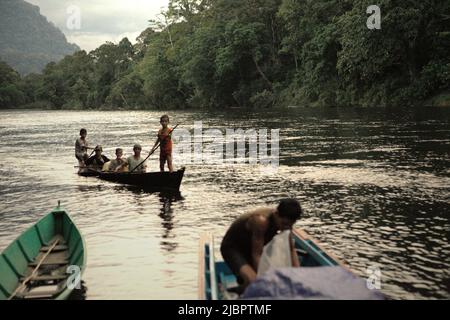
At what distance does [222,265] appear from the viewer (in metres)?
8.61

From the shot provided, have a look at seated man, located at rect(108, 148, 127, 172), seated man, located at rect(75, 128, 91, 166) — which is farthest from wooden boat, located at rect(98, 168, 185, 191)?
seated man, located at rect(75, 128, 91, 166)

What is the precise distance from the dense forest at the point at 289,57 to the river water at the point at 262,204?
1028 inches

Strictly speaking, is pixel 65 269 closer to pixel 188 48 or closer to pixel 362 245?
pixel 362 245

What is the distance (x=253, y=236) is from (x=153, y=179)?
38.2 ft

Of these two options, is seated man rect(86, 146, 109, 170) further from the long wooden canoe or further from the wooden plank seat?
the wooden plank seat

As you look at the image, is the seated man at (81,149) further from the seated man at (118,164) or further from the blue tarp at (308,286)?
the blue tarp at (308,286)

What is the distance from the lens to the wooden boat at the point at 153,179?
714 inches

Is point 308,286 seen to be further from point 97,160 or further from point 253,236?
point 97,160

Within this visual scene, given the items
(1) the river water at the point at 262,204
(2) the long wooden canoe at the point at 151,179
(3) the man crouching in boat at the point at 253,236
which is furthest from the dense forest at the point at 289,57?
(3) the man crouching in boat at the point at 253,236

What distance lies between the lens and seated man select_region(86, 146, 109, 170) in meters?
22.6

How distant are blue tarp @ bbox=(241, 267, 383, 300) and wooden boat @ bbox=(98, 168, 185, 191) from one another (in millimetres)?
11706

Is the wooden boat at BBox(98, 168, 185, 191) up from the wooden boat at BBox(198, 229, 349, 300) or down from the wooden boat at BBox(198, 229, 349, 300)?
down

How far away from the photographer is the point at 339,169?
69.4 feet
